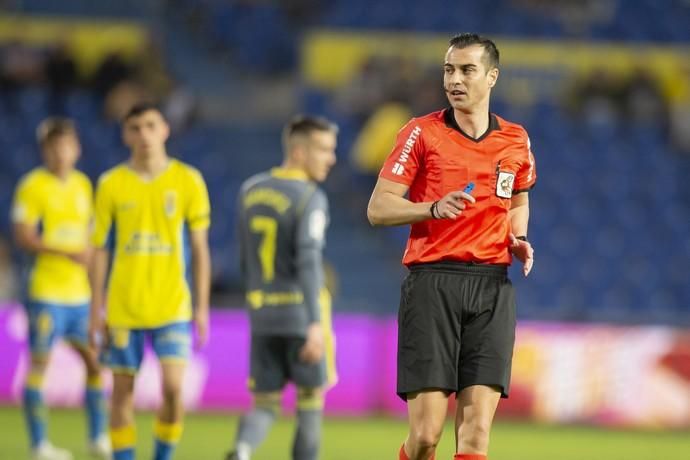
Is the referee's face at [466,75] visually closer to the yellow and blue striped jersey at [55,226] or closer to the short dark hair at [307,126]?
the short dark hair at [307,126]

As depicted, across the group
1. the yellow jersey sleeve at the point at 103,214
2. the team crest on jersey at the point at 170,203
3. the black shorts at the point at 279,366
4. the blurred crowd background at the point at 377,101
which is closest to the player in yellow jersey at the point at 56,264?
the yellow jersey sleeve at the point at 103,214

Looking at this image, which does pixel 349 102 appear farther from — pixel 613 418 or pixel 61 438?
pixel 61 438

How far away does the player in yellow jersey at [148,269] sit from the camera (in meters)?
7.37

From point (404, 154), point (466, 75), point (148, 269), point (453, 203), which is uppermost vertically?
point (466, 75)

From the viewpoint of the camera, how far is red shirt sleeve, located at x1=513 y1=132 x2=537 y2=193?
5.96 metres

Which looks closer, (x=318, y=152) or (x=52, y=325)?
(x=318, y=152)

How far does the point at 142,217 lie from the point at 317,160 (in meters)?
1.06

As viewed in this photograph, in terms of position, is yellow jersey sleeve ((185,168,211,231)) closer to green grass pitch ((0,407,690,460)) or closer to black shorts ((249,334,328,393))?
black shorts ((249,334,328,393))

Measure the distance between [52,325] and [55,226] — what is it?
0.72 metres

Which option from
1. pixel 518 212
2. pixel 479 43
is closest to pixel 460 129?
pixel 479 43

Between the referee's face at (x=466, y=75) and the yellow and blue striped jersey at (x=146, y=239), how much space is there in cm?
225

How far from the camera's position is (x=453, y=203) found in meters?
5.36

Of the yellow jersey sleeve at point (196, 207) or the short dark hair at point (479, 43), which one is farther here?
the yellow jersey sleeve at point (196, 207)

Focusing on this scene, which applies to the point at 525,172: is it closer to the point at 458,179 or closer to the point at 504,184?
the point at 504,184
